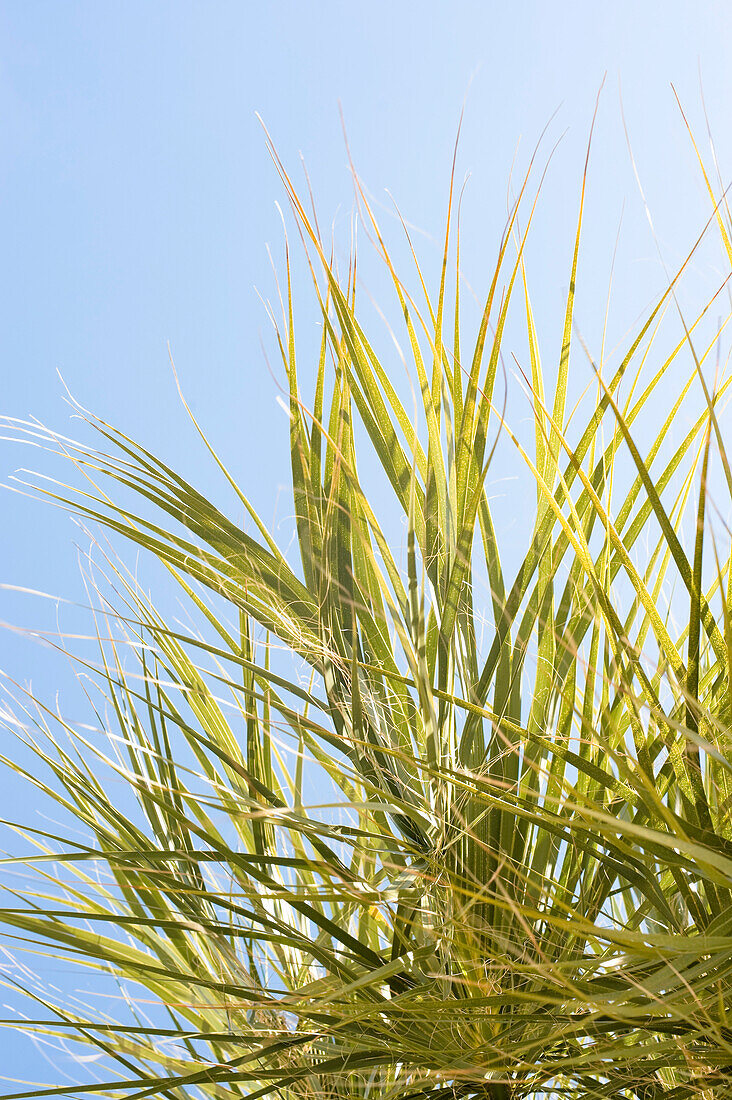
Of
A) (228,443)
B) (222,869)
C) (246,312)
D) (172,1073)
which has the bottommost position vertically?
(172,1073)

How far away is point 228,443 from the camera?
597cm

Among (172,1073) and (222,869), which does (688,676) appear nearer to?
(222,869)

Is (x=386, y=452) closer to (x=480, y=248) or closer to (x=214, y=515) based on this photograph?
(x=214, y=515)

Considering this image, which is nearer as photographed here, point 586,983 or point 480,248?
point 586,983

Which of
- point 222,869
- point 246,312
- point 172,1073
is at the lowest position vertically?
point 172,1073

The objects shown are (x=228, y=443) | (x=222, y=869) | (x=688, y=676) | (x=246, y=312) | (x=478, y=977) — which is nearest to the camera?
(x=688, y=676)

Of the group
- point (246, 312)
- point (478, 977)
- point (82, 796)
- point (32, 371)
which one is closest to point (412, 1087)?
point (478, 977)

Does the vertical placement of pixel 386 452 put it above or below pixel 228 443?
below

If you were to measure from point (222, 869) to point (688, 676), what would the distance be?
0.34 metres

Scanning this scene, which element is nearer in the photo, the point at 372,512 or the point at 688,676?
the point at 688,676

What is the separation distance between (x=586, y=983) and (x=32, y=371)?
6.14 metres

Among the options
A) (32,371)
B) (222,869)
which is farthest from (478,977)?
(32,371)

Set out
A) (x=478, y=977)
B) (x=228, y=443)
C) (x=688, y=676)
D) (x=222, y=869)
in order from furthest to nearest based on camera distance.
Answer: (x=228, y=443) → (x=222, y=869) → (x=478, y=977) → (x=688, y=676)

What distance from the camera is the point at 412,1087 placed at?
1.47 feet
